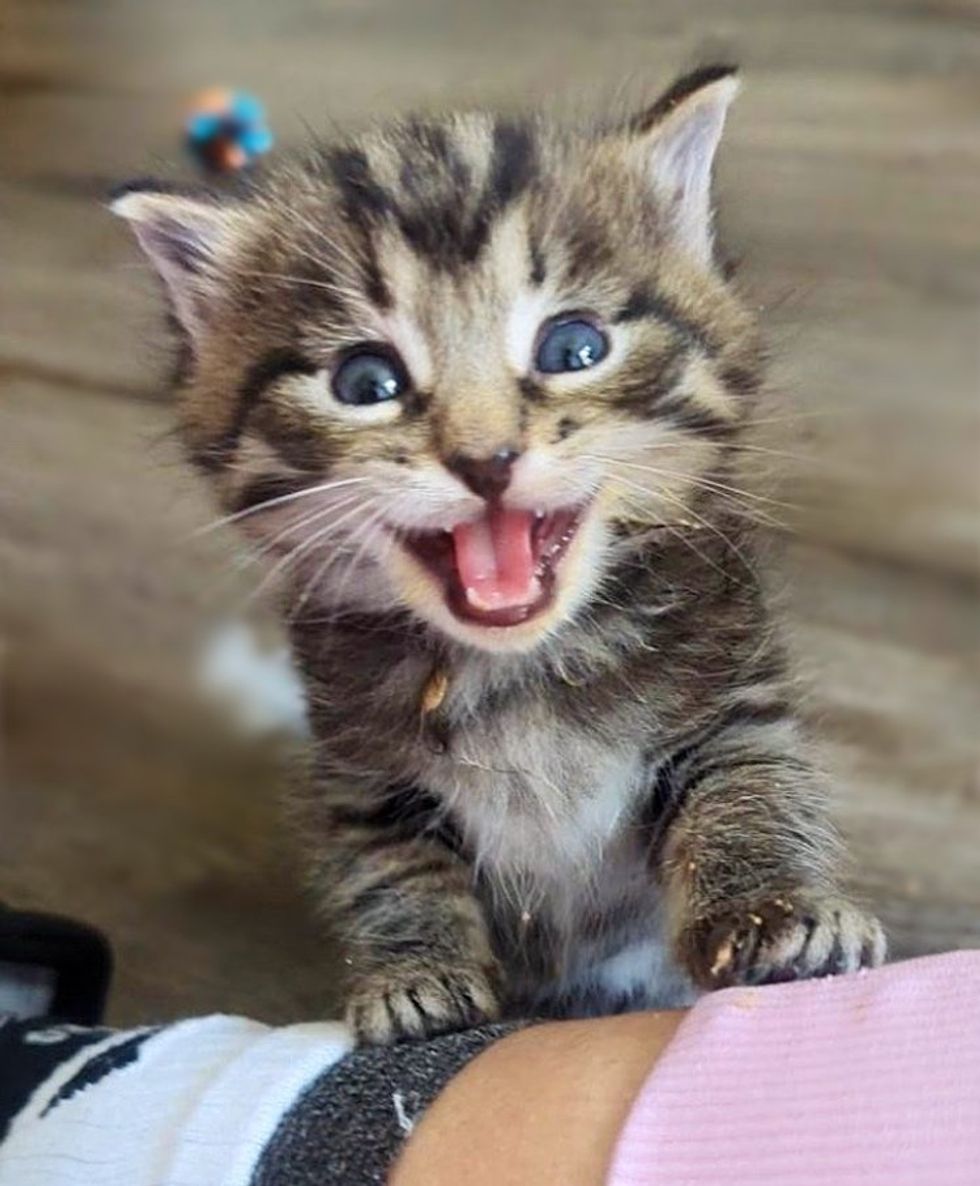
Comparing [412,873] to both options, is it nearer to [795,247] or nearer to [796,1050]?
[796,1050]

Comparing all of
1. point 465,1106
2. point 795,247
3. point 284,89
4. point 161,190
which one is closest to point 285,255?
point 161,190

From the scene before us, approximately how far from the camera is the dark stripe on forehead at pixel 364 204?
2.93ft

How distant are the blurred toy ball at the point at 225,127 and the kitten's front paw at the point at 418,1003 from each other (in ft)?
2.68

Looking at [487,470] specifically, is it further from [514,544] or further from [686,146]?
[686,146]

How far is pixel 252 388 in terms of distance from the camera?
0.94m

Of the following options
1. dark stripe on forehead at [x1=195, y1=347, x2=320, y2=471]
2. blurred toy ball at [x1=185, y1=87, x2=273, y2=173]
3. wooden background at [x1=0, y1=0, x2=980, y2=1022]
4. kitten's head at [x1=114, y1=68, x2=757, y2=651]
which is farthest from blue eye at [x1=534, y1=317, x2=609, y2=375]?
blurred toy ball at [x1=185, y1=87, x2=273, y2=173]

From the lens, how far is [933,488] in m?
1.74

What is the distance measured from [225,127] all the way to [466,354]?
34.2 inches

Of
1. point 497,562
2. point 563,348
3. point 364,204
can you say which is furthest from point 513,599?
point 364,204

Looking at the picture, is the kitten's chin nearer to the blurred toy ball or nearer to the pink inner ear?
the pink inner ear

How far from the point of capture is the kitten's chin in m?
0.86

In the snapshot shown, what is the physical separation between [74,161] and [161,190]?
692mm

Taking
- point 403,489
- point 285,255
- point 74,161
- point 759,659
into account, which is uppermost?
point 74,161

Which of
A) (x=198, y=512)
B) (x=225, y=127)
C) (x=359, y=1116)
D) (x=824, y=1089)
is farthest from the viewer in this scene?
(x=225, y=127)
